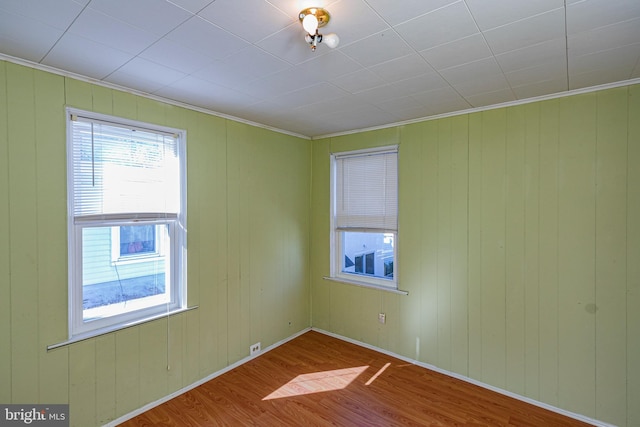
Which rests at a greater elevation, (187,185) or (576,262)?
(187,185)

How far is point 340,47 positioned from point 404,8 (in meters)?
0.44

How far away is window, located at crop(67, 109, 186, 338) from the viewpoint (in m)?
2.21

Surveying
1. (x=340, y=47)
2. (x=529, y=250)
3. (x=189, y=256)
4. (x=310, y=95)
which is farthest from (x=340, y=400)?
(x=340, y=47)

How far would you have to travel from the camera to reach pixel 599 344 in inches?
92.7

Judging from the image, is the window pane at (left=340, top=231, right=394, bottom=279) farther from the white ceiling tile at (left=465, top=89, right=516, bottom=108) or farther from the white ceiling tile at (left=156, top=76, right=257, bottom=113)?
the white ceiling tile at (left=156, top=76, right=257, bottom=113)

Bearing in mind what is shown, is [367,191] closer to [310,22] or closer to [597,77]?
[597,77]

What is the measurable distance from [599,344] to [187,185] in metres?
3.52

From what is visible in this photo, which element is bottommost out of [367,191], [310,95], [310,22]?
[367,191]

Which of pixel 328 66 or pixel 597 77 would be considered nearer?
pixel 328 66

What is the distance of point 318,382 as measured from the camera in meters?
2.91

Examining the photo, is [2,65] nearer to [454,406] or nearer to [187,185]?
[187,185]

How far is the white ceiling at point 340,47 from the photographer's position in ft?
4.69

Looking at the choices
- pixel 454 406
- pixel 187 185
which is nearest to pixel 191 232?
pixel 187 185

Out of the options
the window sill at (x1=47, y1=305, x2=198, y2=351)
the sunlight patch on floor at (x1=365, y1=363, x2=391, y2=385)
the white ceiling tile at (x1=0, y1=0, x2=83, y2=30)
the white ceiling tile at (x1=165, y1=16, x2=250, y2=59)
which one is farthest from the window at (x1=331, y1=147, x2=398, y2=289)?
the white ceiling tile at (x1=0, y1=0, x2=83, y2=30)
